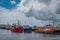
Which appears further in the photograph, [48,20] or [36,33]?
[36,33]

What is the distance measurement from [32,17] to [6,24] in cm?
64

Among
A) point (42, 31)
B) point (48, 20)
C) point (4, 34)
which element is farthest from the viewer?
point (4, 34)

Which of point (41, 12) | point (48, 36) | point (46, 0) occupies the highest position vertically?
point (46, 0)

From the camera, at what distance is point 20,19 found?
12.6 feet

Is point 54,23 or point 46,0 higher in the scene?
point 46,0

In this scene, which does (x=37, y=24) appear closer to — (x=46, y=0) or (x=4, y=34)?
(x=46, y=0)

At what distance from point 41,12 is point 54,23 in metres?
0.40

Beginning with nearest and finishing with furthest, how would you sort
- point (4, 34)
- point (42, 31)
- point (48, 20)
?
point (48, 20)
point (42, 31)
point (4, 34)

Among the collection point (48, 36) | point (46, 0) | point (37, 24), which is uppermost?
point (46, 0)

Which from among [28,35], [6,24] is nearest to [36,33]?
[28,35]

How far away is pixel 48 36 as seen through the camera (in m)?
4.18

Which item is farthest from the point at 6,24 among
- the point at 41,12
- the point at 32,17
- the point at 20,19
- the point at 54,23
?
the point at 54,23

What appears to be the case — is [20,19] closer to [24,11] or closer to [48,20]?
[24,11]

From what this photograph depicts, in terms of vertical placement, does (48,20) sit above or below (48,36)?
above
